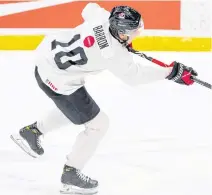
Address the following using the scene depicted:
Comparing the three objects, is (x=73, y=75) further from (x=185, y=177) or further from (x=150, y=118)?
(x=150, y=118)

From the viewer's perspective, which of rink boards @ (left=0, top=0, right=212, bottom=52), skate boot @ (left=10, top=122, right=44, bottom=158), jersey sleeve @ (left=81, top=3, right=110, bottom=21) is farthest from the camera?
rink boards @ (left=0, top=0, right=212, bottom=52)

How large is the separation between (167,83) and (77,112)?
184cm

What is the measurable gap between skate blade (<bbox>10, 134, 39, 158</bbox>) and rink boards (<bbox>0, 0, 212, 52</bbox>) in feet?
7.68

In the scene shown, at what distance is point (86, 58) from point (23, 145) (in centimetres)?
68

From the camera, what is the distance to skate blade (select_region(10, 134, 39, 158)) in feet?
10.6

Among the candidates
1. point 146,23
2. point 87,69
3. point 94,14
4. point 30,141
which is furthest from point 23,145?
point 146,23

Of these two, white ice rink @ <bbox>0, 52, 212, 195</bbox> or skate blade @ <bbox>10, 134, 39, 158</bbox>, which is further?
skate blade @ <bbox>10, 134, 39, 158</bbox>

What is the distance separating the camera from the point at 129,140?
11.9 feet

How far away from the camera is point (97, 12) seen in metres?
2.92

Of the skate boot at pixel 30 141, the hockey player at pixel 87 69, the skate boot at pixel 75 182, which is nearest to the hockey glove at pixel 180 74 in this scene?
the hockey player at pixel 87 69

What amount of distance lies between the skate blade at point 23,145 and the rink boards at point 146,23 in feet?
7.68

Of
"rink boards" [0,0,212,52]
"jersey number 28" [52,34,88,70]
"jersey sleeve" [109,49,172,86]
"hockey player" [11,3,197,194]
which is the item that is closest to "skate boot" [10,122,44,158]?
"hockey player" [11,3,197,194]

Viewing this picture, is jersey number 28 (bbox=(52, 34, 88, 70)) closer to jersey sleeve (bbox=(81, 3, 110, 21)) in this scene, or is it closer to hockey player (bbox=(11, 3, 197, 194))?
hockey player (bbox=(11, 3, 197, 194))

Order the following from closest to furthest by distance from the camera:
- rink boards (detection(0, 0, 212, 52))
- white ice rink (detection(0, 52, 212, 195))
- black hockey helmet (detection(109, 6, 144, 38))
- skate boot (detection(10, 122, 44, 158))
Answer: black hockey helmet (detection(109, 6, 144, 38)), white ice rink (detection(0, 52, 212, 195)), skate boot (detection(10, 122, 44, 158)), rink boards (detection(0, 0, 212, 52))
